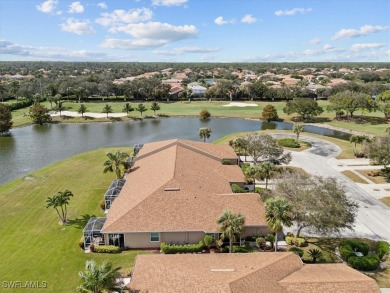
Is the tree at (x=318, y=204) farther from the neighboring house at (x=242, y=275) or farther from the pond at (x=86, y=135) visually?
the pond at (x=86, y=135)


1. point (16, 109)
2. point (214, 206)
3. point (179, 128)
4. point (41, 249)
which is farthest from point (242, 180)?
point (16, 109)

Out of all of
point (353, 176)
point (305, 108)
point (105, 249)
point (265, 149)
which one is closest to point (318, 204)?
point (105, 249)

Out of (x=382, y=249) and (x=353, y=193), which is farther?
(x=353, y=193)

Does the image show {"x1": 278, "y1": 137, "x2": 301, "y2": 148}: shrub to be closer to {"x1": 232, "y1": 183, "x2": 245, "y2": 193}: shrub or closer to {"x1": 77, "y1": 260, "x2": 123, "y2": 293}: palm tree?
{"x1": 232, "y1": 183, "x2": 245, "y2": 193}: shrub

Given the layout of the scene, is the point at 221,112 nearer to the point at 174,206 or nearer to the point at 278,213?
the point at 174,206

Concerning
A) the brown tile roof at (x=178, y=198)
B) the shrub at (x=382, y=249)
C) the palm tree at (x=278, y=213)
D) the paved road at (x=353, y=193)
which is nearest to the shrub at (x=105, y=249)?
the brown tile roof at (x=178, y=198)

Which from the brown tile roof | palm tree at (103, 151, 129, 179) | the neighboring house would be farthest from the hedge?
palm tree at (103, 151, 129, 179)

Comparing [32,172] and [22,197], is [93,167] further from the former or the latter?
[22,197]
